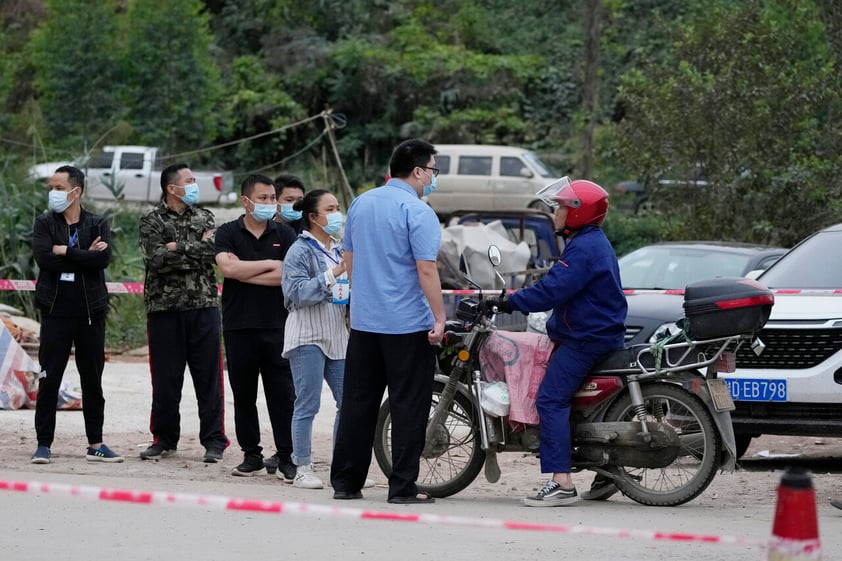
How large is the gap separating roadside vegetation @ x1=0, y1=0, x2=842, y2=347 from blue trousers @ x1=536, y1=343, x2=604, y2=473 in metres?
8.87

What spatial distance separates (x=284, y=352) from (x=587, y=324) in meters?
1.83

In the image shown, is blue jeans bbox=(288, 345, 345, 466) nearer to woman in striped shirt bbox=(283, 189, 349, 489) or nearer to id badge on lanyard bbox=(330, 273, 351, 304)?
woman in striped shirt bbox=(283, 189, 349, 489)

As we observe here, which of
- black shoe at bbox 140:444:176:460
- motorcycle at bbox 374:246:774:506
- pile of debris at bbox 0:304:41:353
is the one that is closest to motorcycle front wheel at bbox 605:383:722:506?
motorcycle at bbox 374:246:774:506

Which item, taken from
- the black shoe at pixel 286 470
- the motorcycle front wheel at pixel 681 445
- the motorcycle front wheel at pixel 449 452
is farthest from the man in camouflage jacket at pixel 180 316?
the motorcycle front wheel at pixel 681 445

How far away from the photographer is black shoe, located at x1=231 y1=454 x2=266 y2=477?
8852 mm

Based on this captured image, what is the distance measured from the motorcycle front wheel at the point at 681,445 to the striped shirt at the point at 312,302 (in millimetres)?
1702

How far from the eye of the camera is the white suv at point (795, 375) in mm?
8914

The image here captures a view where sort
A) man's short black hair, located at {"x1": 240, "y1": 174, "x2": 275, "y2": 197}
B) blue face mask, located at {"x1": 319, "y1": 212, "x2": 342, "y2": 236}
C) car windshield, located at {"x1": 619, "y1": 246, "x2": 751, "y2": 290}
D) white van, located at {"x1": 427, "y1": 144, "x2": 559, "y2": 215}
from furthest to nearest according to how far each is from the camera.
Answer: white van, located at {"x1": 427, "y1": 144, "x2": 559, "y2": 215}
car windshield, located at {"x1": 619, "y1": 246, "x2": 751, "y2": 290}
man's short black hair, located at {"x1": 240, "y1": 174, "x2": 275, "y2": 197}
blue face mask, located at {"x1": 319, "y1": 212, "x2": 342, "y2": 236}

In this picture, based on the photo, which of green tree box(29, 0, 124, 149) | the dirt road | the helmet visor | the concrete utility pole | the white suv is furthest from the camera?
green tree box(29, 0, 124, 149)

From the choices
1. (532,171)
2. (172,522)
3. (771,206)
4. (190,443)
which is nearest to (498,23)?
(532,171)

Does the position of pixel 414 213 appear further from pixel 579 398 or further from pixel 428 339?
pixel 579 398

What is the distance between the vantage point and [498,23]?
135 feet

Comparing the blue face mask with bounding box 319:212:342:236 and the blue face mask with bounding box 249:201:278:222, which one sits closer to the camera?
the blue face mask with bounding box 319:212:342:236

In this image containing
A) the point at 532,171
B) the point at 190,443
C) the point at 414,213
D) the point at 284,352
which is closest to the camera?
the point at 414,213
